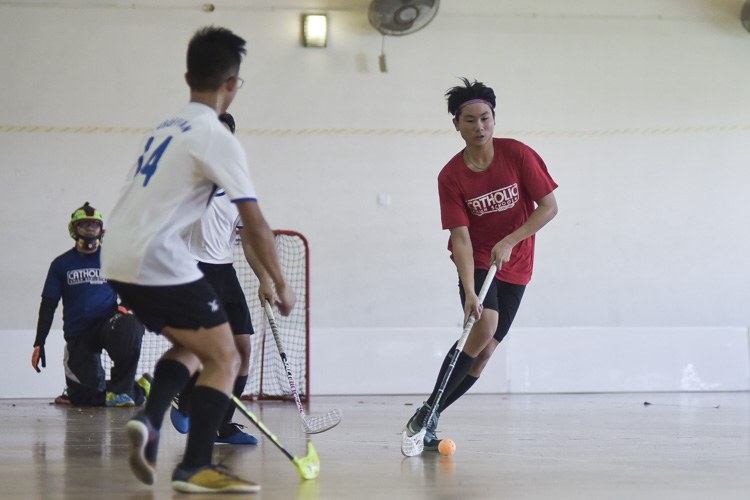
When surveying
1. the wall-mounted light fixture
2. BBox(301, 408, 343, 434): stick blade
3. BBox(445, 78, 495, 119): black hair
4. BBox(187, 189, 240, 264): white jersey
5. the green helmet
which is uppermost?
the wall-mounted light fixture

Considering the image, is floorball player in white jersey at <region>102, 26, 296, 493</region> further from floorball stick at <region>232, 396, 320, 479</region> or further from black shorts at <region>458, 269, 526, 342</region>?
black shorts at <region>458, 269, 526, 342</region>

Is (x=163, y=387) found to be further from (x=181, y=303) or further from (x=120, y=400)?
(x=120, y=400)

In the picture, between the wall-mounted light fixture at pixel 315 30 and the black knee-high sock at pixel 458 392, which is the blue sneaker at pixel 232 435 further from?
the wall-mounted light fixture at pixel 315 30

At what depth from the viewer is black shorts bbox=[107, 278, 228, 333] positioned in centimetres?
209

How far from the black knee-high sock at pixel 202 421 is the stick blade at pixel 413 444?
98 centimetres

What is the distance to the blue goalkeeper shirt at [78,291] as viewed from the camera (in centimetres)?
598

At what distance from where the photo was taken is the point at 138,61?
280 inches

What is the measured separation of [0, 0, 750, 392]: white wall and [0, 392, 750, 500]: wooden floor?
2.30m

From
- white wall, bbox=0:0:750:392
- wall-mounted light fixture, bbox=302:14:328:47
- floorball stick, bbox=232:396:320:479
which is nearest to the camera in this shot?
floorball stick, bbox=232:396:320:479

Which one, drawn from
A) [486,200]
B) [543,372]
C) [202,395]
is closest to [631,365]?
[543,372]

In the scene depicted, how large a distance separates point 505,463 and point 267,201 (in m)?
4.84

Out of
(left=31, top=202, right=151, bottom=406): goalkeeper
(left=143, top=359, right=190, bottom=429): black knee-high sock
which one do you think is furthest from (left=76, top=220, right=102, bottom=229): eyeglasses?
Result: (left=143, top=359, right=190, bottom=429): black knee-high sock

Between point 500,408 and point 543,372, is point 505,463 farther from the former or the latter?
point 543,372

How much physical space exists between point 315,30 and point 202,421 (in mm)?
5581
